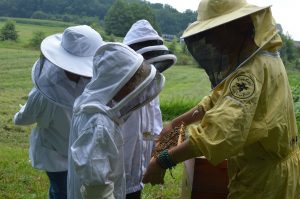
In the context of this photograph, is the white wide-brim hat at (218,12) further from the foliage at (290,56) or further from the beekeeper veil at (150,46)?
the foliage at (290,56)

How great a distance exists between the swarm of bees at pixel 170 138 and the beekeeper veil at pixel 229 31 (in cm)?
42

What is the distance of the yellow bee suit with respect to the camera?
212 centimetres

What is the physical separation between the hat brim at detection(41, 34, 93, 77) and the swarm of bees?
662 mm

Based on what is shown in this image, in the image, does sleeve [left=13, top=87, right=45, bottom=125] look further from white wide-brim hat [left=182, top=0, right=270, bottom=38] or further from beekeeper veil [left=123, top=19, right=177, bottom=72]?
white wide-brim hat [left=182, top=0, right=270, bottom=38]

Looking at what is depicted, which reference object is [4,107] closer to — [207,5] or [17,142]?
[17,142]

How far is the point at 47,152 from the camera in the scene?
3.37m

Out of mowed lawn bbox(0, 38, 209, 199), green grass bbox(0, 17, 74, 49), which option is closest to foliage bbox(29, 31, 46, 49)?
green grass bbox(0, 17, 74, 49)

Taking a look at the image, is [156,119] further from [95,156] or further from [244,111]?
[244,111]

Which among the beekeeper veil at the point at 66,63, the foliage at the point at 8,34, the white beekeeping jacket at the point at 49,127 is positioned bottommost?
the foliage at the point at 8,34

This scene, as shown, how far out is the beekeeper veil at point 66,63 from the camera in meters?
3.16

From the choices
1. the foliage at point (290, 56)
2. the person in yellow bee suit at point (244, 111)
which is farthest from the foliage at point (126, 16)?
the person in yellow bee suit at point (244, 111)

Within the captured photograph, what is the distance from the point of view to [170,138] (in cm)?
277

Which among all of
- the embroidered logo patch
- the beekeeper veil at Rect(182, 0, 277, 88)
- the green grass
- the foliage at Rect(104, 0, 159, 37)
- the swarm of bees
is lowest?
the green grass

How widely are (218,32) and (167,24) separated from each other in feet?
107
